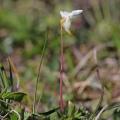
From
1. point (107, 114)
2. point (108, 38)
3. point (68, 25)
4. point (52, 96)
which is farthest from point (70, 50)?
point (68, 25)

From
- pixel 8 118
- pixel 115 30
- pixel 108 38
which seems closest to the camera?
pixel 8 118

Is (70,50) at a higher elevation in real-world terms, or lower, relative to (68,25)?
lower

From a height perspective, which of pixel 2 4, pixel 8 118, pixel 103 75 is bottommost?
pixel 103 75

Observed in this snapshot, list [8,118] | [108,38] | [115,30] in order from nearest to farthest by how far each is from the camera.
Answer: [8,118] < [115,30] < [108,38]

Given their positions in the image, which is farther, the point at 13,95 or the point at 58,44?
the point at 58,44

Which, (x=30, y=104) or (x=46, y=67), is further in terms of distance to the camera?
(x=46, y=67)

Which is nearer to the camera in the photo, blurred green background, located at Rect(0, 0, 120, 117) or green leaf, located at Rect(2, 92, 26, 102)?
green leaf, located at Rect(2, 92, 26, 102)

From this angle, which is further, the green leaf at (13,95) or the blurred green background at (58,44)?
the blurred green background at (58,44)

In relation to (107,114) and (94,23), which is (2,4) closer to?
(94,23)
